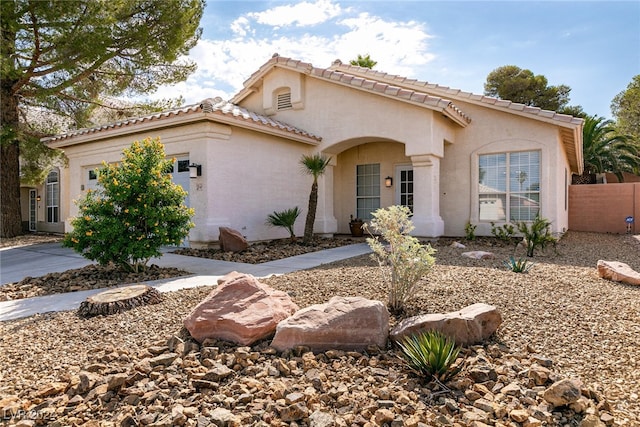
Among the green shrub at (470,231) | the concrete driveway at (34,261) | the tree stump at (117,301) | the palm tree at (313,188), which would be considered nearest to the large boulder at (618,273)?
the green shrub at (470,231)

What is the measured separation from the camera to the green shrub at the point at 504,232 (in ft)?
37.2

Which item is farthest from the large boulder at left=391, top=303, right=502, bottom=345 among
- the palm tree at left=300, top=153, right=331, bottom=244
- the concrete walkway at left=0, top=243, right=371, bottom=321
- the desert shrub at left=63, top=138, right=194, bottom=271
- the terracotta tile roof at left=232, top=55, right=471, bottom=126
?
the terracotta tile roof at left=232, top=55, right=471, bottom=126

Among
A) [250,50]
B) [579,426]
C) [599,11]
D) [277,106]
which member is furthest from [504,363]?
[250,50]

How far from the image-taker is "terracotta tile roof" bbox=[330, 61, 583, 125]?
1112 cm

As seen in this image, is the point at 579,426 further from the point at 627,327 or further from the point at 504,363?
the point at 627,327

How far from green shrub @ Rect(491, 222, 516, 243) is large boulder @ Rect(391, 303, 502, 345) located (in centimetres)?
832

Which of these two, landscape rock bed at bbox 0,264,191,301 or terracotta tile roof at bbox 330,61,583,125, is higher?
terracotta tile roof at bbox 330,61,583,125

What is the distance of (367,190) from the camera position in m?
14.7

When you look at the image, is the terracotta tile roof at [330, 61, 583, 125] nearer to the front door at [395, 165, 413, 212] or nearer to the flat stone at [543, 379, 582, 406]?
the front door at [395, 165, 413, 212]

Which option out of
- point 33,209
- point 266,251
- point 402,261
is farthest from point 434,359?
point 33,209

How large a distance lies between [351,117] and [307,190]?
2.86 m

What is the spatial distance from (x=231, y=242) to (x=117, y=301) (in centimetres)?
477

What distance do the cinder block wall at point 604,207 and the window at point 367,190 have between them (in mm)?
9960

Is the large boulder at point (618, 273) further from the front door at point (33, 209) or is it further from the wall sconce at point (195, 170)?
the front door at point (33, 209)
